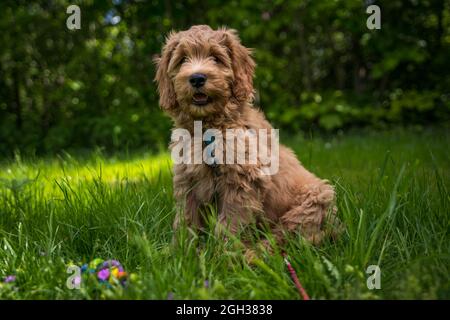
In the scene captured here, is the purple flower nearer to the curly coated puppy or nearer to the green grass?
the green grass

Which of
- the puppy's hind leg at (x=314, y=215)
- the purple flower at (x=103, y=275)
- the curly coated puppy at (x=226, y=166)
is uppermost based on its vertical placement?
the curly coated puppy at (x=226, y=166)

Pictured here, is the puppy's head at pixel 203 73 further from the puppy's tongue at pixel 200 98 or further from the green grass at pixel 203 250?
the green grass at pixel 203 250

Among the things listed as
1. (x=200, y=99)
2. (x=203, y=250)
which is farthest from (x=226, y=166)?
(x=203, y=250)

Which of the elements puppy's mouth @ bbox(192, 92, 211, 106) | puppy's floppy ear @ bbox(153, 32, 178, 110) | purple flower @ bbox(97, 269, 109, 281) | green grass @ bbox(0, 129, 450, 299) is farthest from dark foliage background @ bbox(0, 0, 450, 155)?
purple flower @ bbox(97, 269, 109, 281)

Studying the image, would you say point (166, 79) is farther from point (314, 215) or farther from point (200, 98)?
point (314, 215)

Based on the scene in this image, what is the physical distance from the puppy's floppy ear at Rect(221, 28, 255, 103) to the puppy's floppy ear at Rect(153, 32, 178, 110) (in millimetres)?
337

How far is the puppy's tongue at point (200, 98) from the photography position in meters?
3.18

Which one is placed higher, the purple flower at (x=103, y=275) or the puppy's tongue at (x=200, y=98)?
the puppy's tongue at (x=200, y=98)

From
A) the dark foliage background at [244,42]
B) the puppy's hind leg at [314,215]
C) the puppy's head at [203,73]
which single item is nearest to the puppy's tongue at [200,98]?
the puppy's head at [203,73]

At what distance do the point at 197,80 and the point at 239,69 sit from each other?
374 mm

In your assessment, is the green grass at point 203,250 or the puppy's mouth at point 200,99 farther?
the puppy's mouth at point 200,99

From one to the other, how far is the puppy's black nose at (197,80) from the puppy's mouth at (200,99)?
66 millimetres

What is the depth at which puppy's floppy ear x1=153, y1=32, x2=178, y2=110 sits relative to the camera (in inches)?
133
